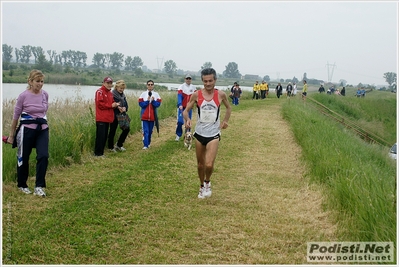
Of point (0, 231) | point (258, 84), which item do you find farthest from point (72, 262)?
point (258, 84)

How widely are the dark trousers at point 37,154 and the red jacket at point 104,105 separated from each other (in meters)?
2.67

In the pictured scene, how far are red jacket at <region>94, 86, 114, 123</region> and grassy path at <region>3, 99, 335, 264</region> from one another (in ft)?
3.02

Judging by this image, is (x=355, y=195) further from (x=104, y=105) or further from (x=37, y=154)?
Result: (x=104, y=105)

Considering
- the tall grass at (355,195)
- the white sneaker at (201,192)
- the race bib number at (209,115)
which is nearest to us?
the tall grass at (355,195)

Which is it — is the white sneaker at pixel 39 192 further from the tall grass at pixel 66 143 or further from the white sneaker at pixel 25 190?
the tall grass at pixel 66 143

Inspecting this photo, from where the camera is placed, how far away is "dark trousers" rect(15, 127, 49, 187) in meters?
5.89

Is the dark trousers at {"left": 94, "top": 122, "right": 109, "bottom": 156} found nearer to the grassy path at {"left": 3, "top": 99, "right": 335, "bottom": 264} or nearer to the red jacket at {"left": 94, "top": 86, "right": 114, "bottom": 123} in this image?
the red jacket at {"left": 94, "top": 86, "right": 114, "bottom": 123}

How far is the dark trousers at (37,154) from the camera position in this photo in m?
5.89

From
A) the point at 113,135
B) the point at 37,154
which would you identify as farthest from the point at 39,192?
the point at 113,135

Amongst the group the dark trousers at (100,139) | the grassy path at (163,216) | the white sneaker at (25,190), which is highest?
the dark trousers at (100,139)

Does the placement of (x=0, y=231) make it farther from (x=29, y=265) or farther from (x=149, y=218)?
(x=149, y=218)

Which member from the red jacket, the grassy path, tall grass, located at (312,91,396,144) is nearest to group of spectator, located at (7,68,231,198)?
the grassy path

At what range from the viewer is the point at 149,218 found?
519 cm

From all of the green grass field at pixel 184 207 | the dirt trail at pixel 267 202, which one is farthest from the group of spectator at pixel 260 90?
the green grass field at pixel 184 207
